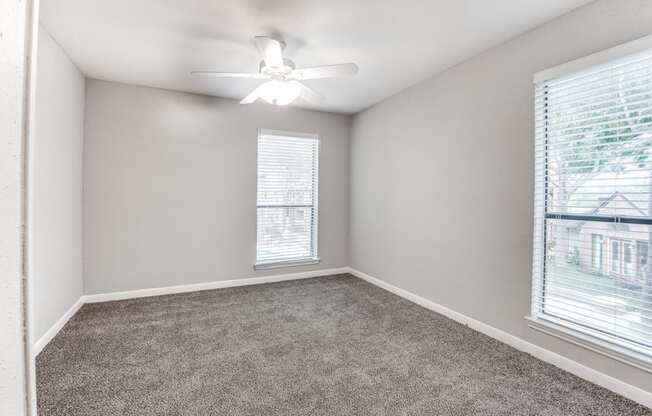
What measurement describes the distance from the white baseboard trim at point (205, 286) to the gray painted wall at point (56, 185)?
284 mm

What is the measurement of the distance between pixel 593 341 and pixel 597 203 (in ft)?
2.96

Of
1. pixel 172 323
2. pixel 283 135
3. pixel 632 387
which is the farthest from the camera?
pixel 283 135

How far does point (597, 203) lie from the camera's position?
6.75ft

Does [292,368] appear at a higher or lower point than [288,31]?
lower

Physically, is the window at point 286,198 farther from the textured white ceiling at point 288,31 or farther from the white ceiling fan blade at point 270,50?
the white ceiling fan blade at point 270,50

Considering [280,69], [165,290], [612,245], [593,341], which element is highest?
[280,69]

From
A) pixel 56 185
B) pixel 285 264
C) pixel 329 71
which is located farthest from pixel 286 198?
pixel 56 185

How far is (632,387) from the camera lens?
1.87 m

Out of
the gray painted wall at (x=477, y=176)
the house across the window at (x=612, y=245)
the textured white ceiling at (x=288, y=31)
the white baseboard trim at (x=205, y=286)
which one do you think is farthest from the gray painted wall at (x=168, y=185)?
the house across the window at (x=612, y=245)

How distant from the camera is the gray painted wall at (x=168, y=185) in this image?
3.48 meters

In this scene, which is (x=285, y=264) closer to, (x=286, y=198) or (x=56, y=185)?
(x=286, y=198)

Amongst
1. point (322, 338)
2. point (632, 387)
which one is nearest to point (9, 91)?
point (322, 338)

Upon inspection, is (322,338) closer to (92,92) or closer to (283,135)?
(283,135)

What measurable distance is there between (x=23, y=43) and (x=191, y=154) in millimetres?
3372
